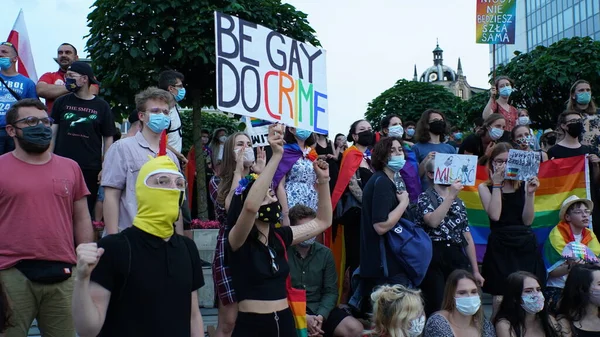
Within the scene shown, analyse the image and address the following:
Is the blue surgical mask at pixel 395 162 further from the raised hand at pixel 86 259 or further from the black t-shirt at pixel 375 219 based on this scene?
the raised hand at pixel 86 259

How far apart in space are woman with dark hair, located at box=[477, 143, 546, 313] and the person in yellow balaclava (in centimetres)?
402

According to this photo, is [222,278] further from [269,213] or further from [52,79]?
[52,79]

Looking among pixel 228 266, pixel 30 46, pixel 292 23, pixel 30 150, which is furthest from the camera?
pixel 292 23

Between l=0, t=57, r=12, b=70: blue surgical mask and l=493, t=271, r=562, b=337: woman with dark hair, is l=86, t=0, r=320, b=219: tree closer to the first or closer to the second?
l=0, t=57, r=12, b=70: blue surgical mask

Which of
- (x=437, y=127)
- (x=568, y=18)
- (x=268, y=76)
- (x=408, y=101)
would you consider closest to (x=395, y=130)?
(x=437, y=127)

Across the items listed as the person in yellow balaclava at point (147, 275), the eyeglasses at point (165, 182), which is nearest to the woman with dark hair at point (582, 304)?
the person in yellow balaclava at point (147, 275)

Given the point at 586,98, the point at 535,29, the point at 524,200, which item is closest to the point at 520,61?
the point at 586,98

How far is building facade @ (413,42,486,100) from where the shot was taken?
140 m

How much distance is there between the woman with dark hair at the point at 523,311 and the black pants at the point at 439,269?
55 centimetres

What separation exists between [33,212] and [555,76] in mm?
15956

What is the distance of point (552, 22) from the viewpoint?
60.8 metres

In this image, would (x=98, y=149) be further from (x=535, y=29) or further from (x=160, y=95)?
(x=535, y=29)

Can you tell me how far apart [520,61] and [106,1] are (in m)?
12.6

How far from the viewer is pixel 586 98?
905 centimetres
